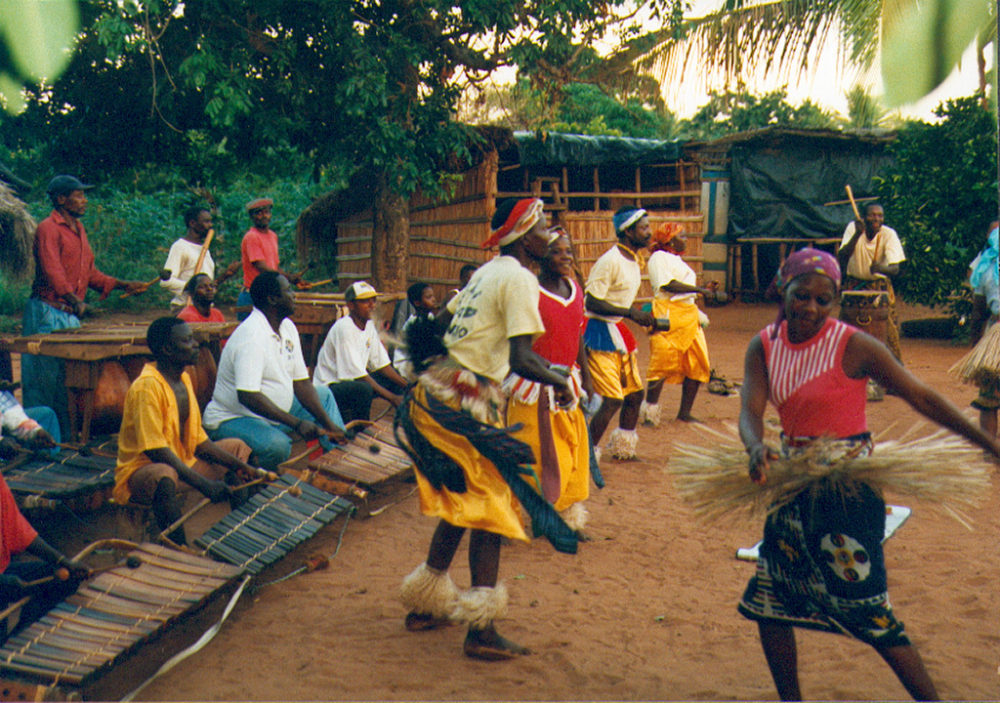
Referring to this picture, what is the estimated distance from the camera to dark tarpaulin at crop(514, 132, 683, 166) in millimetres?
13859

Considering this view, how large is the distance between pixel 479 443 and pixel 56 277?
4.26m

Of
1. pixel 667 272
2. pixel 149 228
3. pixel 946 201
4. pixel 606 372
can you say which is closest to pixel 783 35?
pixel 946 201

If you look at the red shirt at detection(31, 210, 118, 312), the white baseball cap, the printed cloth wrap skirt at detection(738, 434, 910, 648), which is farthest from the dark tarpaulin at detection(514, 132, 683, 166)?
the printed cloth wrap skirt at detection(738, 434, 910, 648)

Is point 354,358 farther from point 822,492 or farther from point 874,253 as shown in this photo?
point 874,253

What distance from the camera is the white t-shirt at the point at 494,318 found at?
3.40m

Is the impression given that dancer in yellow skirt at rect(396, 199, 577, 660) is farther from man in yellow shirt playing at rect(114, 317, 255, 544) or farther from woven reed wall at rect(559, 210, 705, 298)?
woven reed wall at rect(559, 210, 705, 298)

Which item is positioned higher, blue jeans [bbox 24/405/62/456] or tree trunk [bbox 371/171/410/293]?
tree trunk [bbox 371/171/410/293]

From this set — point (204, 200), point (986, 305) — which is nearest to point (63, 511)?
point (986, 305)

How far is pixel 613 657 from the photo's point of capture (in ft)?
11.6

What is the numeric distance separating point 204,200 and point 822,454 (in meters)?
16.8

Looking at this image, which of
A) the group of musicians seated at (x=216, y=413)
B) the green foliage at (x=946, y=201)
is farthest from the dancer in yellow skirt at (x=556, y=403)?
the green foliage at (x=946, y=201)

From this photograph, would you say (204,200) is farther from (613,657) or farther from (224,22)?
(613,657)

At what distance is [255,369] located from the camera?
16.4 ft

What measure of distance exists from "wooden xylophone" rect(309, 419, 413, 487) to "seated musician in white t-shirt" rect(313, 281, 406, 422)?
31.2 inches
